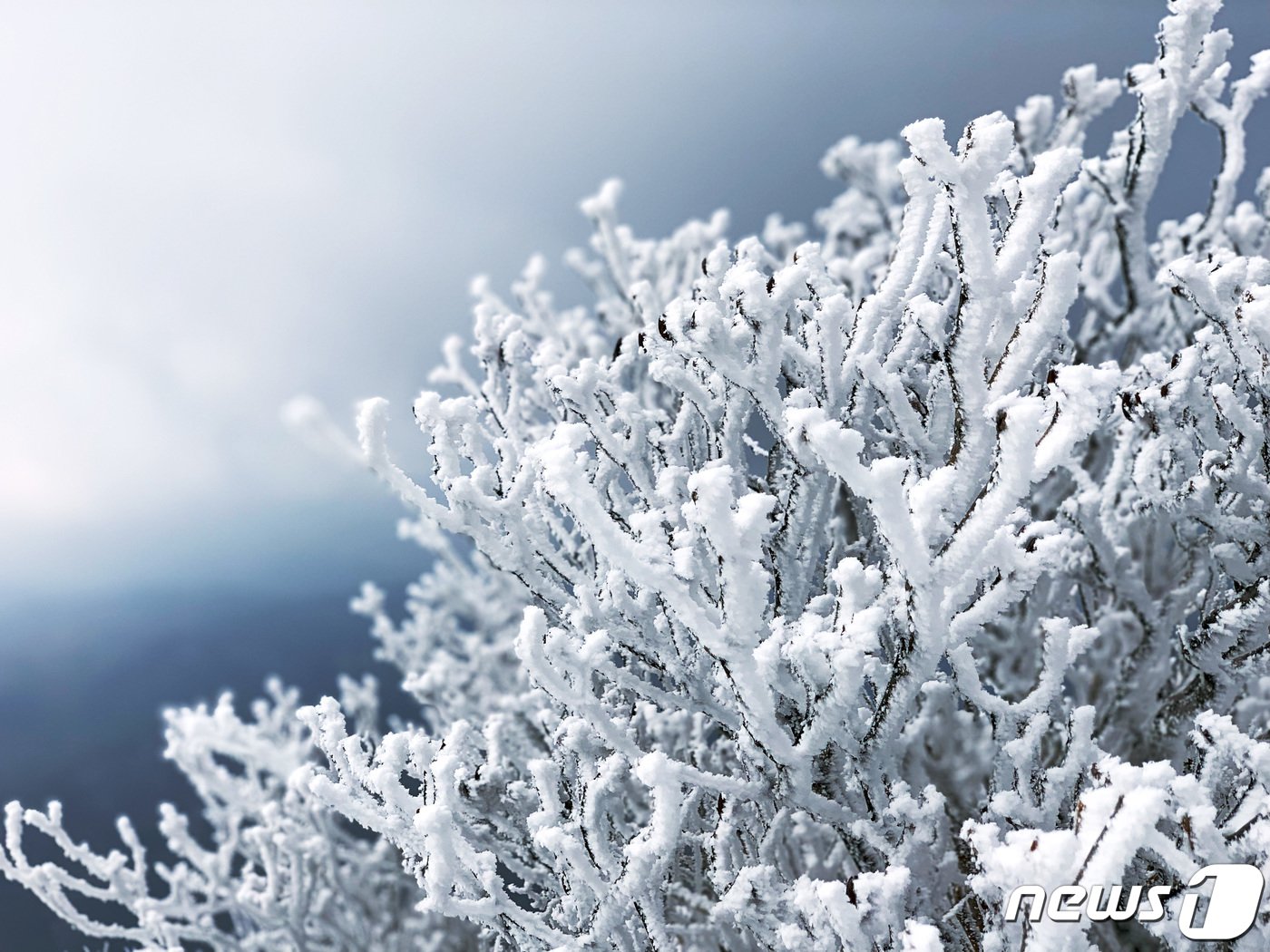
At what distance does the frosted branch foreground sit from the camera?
1.53m

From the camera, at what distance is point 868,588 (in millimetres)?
1815

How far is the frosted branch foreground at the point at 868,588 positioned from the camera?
1.53m

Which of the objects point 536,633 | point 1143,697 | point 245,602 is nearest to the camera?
point 536,633

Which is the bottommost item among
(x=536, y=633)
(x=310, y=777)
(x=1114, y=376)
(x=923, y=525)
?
(x=310, y=777)

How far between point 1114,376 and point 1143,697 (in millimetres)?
2963

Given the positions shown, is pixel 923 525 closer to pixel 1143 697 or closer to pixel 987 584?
pixel 987 584

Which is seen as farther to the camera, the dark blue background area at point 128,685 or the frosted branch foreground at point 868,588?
the dark blue background area at point 128,685

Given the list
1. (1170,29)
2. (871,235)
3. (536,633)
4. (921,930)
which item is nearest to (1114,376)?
(921,930)

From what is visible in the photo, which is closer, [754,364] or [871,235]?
[754,364]

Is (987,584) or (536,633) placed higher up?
(987,584)

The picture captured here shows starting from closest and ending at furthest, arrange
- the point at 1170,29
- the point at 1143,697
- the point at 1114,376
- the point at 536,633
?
1. the point at 1114,376
2. the point at 536,633
3. the point at 1170,29
4. the point at 1143,697

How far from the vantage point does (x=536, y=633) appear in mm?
1960

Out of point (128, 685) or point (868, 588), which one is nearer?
point (868, 588)

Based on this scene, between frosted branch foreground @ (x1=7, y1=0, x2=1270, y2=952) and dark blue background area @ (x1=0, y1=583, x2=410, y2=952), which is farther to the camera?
dark blue background area @ (x1=0, y1=583, x2=410, y2=952)
